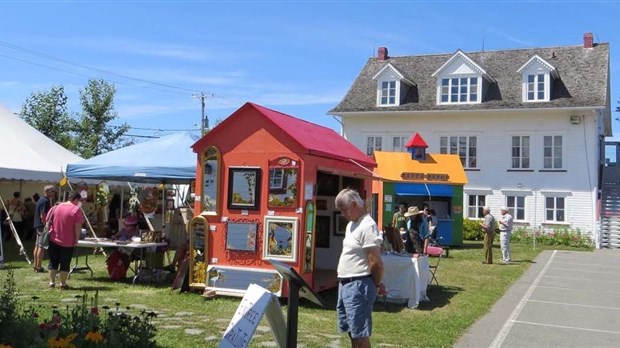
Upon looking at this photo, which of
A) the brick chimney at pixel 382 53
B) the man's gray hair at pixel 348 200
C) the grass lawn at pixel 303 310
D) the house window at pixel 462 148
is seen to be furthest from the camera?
the brick chimney at pixel 382 53

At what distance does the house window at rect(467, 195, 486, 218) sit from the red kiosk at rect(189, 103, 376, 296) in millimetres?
20869

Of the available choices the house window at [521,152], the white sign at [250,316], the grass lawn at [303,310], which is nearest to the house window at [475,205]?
the house window at [521,152]

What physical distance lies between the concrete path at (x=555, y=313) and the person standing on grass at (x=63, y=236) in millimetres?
6508

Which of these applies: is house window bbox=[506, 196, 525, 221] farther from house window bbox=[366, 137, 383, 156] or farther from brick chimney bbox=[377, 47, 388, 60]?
brick chimney bbox=[377, 47, 388, 60]

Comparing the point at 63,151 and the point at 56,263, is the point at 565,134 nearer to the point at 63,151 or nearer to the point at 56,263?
the point at 63,151

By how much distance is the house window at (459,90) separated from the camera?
30312 millimetres

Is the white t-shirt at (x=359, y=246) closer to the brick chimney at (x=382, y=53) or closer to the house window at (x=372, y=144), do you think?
the house window at (x=372, y=144)

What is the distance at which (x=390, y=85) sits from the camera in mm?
31906

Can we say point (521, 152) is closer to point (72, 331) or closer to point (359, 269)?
point (359, 269)

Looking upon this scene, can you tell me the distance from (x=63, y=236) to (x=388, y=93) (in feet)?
78.1

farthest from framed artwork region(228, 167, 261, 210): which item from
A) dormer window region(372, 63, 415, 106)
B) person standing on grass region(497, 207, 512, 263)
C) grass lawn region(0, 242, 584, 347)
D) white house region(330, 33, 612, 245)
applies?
dormer window region(372, 63, 415, 106)

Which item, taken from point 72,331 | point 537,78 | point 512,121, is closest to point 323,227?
point 72,331

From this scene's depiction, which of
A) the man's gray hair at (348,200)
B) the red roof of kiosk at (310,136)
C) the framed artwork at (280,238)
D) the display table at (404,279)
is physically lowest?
the display table at (404,279)

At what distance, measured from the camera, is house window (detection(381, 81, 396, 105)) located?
31.8m
